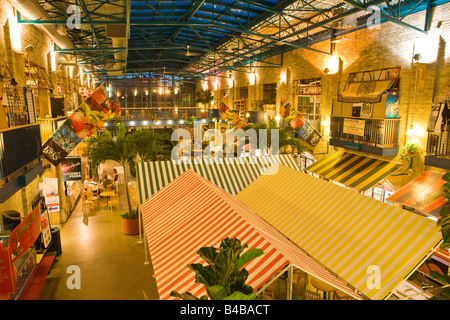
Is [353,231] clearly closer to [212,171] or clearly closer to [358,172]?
[212,171]

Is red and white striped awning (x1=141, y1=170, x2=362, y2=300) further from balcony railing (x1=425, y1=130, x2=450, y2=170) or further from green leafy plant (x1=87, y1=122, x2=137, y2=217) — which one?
balcony railing (x1=425, y1=130, x2=450, y2=170)

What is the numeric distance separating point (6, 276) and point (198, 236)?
146 inches

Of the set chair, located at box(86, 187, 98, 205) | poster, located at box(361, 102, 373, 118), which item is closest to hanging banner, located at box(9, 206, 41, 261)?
chair, located at box(86, 187, 98, 205)

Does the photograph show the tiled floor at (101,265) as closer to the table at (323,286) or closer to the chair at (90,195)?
the chair at (90,195)

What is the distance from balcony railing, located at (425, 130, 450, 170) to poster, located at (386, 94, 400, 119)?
197 cm

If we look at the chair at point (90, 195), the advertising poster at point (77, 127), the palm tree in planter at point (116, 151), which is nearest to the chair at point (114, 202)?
the chair at point (90, 195)

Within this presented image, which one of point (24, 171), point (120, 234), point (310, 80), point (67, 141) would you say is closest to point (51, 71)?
point (67, 141)

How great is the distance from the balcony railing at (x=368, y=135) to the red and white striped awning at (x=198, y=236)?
298 inches

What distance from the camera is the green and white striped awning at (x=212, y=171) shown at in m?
9.34

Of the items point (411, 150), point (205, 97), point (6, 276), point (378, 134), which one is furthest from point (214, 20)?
point (205, 97)

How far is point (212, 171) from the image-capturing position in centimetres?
1033

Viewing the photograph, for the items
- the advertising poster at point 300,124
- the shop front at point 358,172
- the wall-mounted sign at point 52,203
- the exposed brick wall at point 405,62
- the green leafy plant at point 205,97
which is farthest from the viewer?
the green leafy plant at point 205,97
